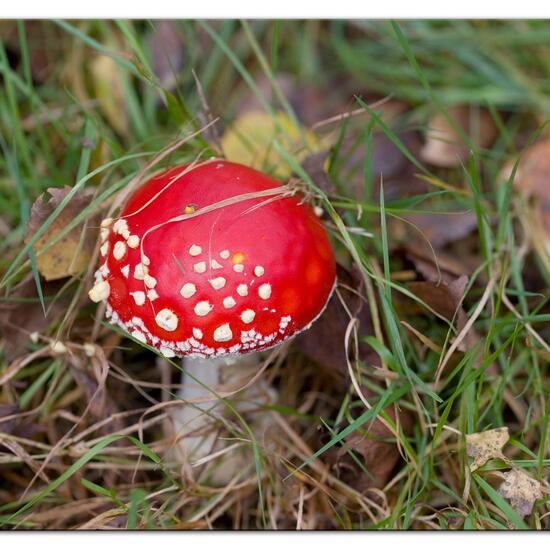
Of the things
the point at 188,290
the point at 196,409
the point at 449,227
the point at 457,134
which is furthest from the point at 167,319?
the point at 457,134

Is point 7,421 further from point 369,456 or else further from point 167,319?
point 369,456

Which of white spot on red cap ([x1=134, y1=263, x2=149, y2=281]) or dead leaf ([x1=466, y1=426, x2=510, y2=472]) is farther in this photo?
dead leaf ([x1=466, y1=426, x2=510, y2=472])

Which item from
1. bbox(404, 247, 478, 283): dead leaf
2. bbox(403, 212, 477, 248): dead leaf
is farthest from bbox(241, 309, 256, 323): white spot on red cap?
bbox(403, 212, 477, 248): dead leaf

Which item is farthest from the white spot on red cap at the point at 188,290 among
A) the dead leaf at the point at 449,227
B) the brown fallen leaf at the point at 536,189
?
the brown fallen leaf at the point at 536,189

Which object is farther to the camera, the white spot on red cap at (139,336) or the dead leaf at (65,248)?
the dead leaf at (65,248)

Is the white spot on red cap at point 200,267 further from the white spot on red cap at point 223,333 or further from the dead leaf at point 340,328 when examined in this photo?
the dead leaf at point 340,328

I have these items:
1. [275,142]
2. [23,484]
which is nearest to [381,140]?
[275,142]

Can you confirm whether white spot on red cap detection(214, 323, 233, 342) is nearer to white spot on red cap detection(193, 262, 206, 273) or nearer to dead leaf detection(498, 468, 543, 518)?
white spot on red cap detection(193, 262, 206, 273)
